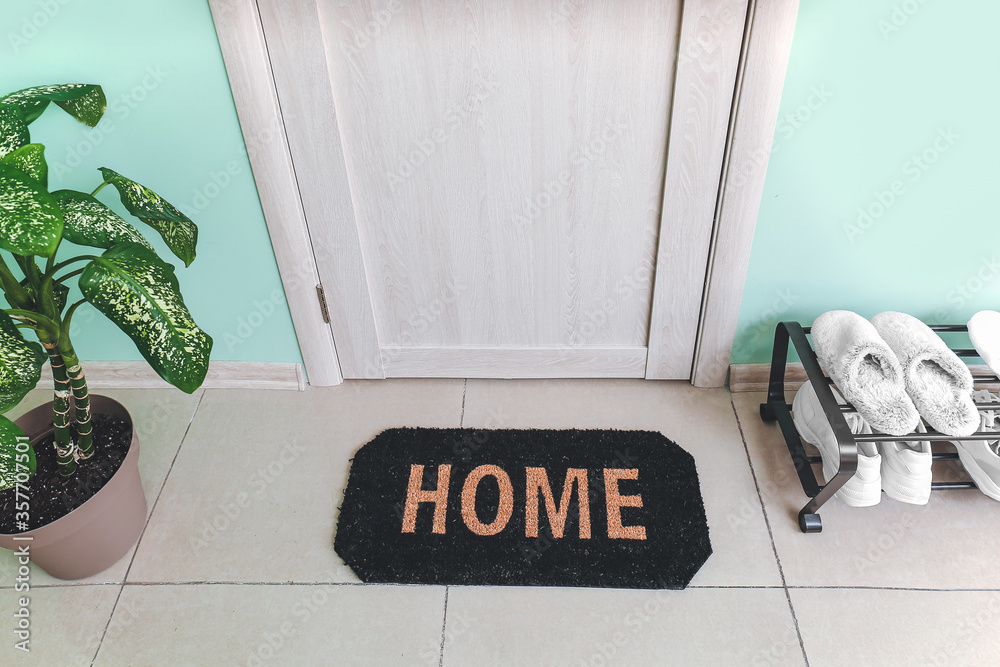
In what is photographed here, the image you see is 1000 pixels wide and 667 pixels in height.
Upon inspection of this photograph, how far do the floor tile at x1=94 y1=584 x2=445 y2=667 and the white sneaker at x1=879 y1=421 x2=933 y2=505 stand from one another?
43.0 inches

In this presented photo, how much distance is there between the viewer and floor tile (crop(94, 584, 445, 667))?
57.1 inches

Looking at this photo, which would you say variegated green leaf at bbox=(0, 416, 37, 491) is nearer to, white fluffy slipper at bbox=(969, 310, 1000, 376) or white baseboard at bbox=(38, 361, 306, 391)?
white baseboard at bbox=(38, 361, 306, 391)

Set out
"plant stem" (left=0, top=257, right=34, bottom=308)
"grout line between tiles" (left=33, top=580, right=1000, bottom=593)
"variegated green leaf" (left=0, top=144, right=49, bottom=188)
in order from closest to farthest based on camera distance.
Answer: "variegated green leaf" (left=0, top=144, right=49, bottom=188)
"plant stem" (left=0, top=257, right=34, bottom=308)
"grout line between tiles" (left=33, top=580, right=1000, bottom=593)

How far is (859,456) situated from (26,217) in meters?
1.73

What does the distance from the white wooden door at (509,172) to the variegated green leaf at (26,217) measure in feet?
1.96

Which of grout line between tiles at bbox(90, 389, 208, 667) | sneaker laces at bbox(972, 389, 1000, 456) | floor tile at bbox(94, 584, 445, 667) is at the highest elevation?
sneaker laces at bbox(972, 389, 1000, 456)

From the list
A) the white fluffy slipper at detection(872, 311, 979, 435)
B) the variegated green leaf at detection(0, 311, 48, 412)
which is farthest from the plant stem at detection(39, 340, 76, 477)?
the white fluffy slipper at detection(872, 311, 979, 435)

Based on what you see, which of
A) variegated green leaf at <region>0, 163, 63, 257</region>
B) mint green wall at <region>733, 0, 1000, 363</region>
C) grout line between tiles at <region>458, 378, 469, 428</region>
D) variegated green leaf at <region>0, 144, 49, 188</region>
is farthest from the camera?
grout line between tiles at <region>458, 378, 469, 428</region>

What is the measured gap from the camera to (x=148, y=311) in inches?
49.6

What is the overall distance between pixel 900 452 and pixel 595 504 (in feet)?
2.36

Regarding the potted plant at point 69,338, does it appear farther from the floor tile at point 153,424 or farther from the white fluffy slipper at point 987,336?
the white fluffy slipper at point 987,336

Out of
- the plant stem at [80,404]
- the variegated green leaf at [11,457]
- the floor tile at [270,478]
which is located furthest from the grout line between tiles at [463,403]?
the variegated green leaf at [11,457]

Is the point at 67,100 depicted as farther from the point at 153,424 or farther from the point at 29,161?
the point at 153,424

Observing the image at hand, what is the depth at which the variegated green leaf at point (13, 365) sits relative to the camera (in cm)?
121
